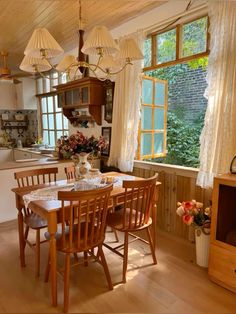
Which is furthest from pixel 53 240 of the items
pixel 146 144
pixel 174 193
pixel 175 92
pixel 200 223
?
pixel 175 92

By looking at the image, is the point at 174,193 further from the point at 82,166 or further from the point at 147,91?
the point at 147,91

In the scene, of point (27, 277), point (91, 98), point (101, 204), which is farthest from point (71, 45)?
point (27, 277)

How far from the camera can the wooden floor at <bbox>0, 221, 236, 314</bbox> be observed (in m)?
1.81

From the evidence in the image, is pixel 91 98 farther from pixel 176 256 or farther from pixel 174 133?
pixel 176 256

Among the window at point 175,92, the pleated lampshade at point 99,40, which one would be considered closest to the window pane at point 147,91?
the window at point 175,92

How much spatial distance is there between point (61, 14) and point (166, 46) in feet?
4.51

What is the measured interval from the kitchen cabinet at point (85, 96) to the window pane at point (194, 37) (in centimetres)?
134

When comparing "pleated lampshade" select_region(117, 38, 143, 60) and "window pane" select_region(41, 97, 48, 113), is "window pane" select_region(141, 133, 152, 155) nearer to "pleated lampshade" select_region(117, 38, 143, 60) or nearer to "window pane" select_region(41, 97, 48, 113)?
"pleated lampshade" select_region(117, 38, 143, 60)

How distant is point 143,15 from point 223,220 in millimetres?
2606

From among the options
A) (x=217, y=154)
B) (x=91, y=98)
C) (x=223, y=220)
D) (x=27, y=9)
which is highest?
(x=27, y=9)

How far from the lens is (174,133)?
4449 millimetres

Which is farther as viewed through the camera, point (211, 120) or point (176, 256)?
point (176, 256)

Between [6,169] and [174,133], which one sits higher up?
[174,133]

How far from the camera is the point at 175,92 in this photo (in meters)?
4.46
